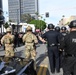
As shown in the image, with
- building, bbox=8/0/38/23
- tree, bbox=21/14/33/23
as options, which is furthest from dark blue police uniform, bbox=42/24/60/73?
tree, bbox=21/14/33/23

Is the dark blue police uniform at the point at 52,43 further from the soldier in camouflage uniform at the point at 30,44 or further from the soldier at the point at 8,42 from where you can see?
the soldier at the point at 8,42

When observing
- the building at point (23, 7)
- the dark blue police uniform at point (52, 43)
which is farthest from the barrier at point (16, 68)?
the building at point (23, 7)

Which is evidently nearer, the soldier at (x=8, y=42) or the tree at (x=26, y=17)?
the soldier at (x=8, y=42)

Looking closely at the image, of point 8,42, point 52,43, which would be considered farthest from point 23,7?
point 52,43

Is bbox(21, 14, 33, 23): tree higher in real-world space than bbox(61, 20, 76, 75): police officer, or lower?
lower

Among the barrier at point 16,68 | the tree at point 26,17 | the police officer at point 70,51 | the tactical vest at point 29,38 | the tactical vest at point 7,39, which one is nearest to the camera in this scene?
the barrier at point 16,68

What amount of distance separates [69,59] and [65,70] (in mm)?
252

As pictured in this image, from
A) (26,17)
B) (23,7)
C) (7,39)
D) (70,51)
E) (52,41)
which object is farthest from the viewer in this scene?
(26,17)

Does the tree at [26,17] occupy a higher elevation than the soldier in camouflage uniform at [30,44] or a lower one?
lower

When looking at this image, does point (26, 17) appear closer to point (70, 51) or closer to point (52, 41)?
point (52, 41)

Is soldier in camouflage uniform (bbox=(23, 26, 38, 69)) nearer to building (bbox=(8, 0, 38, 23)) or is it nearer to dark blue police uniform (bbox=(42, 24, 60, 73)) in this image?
dark blue police uniform (bbox=(42, 24, 60, 73))

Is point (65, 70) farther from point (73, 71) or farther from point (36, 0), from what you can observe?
point (36, 0)

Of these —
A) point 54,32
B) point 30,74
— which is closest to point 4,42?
point 54,32

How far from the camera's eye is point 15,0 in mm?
107812
